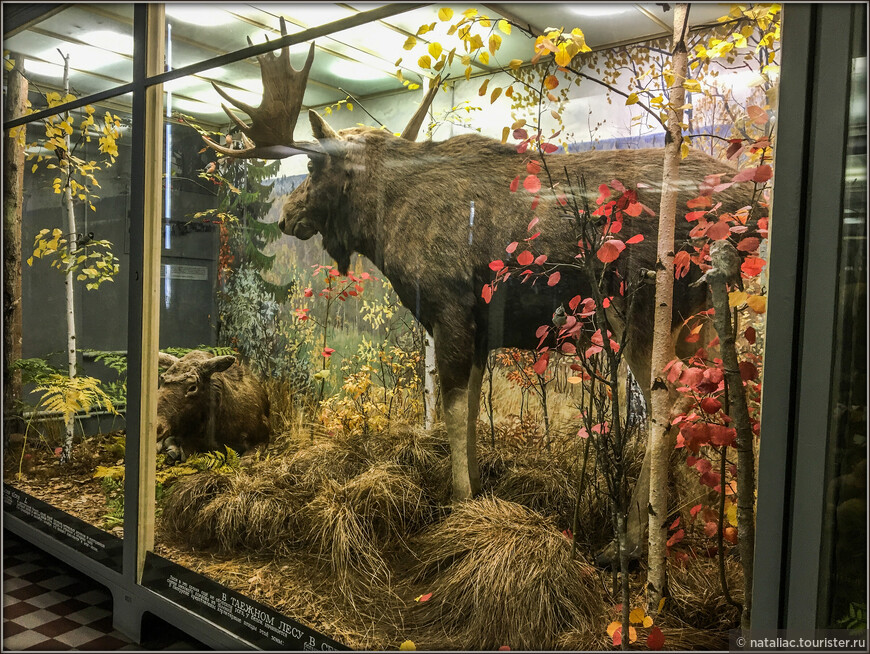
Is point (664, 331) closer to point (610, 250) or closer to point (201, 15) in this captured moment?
point (610, 250)

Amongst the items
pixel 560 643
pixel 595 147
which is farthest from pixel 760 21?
pixel 560 643

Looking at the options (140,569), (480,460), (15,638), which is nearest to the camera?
(480,460)

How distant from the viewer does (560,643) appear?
1858 mm

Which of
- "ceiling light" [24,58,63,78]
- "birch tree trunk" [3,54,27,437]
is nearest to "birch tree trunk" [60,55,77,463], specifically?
"ceiling light" [24,58,63,78]

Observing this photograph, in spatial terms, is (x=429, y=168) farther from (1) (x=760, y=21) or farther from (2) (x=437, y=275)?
(1) (x=760, y=21)

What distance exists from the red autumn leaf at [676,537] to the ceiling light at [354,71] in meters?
1.71

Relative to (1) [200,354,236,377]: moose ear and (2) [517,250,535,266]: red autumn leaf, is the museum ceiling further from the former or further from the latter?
(1) [200,354,236,377]: moose ear

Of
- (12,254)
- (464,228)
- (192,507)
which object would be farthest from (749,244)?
(12,254)

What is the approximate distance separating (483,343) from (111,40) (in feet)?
7.97

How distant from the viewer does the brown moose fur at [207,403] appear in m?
2.88

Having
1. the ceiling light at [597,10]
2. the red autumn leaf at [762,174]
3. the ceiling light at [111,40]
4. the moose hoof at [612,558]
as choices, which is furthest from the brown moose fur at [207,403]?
the red autumn leaf at [762,174]

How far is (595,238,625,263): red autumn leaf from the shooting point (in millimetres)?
1813

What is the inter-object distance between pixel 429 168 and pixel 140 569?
221 centimetres

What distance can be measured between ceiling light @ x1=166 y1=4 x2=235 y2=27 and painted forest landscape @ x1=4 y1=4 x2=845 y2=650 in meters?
0.23
